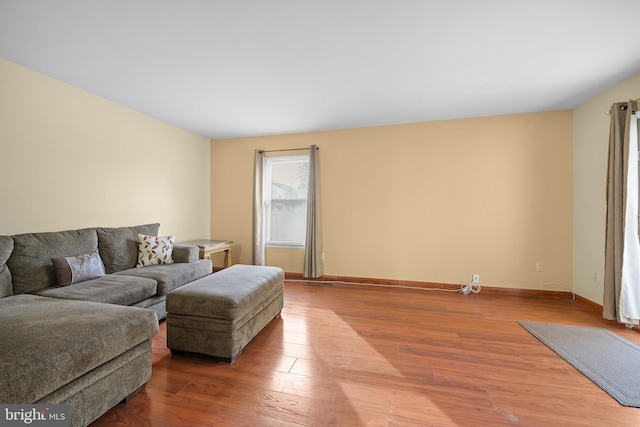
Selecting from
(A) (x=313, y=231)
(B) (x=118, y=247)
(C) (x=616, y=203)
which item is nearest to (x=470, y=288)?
(C) (x=616, y=203)

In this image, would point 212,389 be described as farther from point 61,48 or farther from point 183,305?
point 61,48

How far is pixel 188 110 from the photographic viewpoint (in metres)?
3.48

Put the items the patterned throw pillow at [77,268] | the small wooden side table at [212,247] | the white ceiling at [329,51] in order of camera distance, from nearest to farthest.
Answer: the white ceiling at [329,51], the patterned throw pillow at [77,268], the small wooden side table at [212,247]

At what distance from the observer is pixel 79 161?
2.89 metres

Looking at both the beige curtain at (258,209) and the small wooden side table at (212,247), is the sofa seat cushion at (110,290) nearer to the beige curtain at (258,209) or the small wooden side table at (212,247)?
the small wooden side table at (212,247)

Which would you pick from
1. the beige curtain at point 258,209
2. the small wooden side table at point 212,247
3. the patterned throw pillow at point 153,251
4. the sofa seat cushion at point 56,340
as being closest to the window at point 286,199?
the beige curtain at point 258,209

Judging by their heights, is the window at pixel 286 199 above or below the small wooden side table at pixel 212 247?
above

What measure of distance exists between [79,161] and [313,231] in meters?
2.99

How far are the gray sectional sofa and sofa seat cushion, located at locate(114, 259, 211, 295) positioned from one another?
0.03 feet

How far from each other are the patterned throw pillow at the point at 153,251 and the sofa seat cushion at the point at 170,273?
0.12 meters

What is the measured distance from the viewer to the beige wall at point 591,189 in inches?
117

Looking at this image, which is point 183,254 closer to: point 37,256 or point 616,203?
point 37,256

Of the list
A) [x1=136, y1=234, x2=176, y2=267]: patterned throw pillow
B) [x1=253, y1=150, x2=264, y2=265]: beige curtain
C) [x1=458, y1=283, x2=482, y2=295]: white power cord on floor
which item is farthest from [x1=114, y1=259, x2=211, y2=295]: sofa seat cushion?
[x1=458, y1=283, x2=482, y2=295]: white power cord on floor

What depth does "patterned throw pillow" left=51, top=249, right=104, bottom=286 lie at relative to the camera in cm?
235
